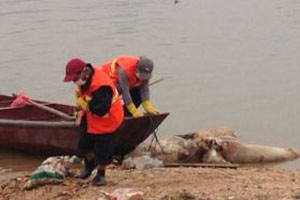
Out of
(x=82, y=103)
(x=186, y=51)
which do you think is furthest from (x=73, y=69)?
(x=186, y=51)

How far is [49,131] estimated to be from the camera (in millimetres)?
11062

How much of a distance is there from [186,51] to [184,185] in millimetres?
13009

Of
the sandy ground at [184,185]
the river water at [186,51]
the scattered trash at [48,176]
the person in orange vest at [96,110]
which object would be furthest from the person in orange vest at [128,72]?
the river water at [186,51]

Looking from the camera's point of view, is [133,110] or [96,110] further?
[133,110]

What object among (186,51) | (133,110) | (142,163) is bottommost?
(142,163)

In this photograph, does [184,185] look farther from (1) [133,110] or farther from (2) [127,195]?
(1) [133,110]

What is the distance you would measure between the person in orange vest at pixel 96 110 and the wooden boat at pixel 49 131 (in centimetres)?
207

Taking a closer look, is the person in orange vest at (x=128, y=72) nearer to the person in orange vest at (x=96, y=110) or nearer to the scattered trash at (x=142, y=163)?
the scattered trash at (x=142, y=163)

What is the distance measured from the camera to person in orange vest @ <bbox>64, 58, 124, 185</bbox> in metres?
7.38

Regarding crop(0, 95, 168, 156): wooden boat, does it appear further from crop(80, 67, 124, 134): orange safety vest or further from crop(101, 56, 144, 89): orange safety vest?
crop(80, 67, 124, 134): orange safety vest

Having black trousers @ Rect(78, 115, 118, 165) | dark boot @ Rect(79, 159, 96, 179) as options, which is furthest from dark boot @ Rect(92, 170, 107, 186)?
dark boot @ Rect(79, 159, 96, 179)

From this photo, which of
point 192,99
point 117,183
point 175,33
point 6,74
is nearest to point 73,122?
point 117,183

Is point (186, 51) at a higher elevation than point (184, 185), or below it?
higher

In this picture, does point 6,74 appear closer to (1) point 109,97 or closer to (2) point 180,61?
(2) point 180,61
